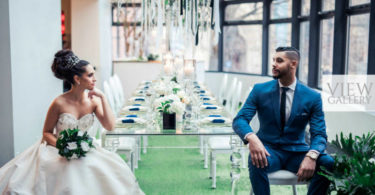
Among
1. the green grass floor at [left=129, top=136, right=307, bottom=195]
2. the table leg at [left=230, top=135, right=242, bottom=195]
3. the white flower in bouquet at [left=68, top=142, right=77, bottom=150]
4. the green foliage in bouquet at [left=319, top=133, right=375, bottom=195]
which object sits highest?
the white flower in bouquet at [left=68, top=142, right=77, bottom=150]

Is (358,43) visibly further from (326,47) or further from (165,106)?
(165,106)

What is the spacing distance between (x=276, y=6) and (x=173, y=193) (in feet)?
20.1

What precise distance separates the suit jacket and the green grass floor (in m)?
1.04

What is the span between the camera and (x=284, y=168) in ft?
10.2

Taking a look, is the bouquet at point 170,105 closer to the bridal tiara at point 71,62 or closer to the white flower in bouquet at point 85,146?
the bridal tiara at point 71,62

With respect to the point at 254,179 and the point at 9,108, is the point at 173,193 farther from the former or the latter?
the point at 9,108

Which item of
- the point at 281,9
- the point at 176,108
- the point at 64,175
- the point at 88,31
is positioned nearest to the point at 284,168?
the point at 176,108

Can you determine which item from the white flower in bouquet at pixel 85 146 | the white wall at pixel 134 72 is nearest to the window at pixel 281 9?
the white wall at pixel 134 72

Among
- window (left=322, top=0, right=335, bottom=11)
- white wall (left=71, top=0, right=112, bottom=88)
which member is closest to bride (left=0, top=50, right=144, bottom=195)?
window (left=322, top=0, right=335, bottom=11)

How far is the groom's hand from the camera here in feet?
9.50

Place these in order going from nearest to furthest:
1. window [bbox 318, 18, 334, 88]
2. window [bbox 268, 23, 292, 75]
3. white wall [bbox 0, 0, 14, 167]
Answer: white wall [bbox 0, 0, 14, 167]
window [bbox 318, 18, 334, 88]
window [bbox 268, 23, 292, 75]

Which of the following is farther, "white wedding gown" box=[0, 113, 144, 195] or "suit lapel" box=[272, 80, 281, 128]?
"suit lapel" box=[272, 80, 281, 128]

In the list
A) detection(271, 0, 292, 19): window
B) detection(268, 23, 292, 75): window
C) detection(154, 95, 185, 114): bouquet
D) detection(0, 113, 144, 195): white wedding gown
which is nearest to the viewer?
detection(0, 113, 144, 195): white wedding gown

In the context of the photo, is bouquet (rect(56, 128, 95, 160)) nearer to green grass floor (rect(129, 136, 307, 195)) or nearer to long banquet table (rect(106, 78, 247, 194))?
long banquet table (rect(106, 78, 247, 194))
